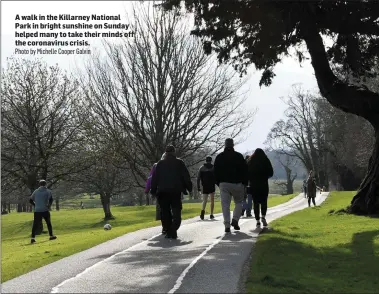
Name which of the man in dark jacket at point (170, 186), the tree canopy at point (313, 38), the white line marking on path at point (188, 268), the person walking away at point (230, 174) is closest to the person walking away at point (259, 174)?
the person walking away at point (230, 174)

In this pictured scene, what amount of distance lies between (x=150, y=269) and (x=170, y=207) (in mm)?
3760

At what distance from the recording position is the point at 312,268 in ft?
27.9

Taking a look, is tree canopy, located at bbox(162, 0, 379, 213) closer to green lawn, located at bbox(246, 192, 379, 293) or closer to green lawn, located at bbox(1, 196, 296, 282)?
green lawn, located at bbox(246, 192, 379, 293)

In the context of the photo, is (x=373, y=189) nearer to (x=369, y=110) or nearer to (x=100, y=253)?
(x=369, y=110)

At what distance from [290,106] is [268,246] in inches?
2630

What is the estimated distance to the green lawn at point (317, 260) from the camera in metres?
7.12

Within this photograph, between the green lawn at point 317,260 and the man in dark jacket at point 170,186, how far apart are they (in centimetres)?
200

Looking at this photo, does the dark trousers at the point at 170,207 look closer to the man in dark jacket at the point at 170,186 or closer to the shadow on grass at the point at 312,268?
the man in dark jacket at the point at 170,186

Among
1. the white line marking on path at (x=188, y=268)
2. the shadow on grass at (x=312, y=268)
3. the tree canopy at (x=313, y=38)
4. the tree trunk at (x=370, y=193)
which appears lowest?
the shadow on grass at (x=312, y=268)

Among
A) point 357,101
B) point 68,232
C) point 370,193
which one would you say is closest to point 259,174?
point 370,193

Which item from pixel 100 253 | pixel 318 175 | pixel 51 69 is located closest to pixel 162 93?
pixel 51 69

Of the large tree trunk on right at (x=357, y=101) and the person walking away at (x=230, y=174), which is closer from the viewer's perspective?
the person walking away at (x=230, y=174)

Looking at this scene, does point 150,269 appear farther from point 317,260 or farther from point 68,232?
point 68,232

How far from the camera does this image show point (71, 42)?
2106cm
